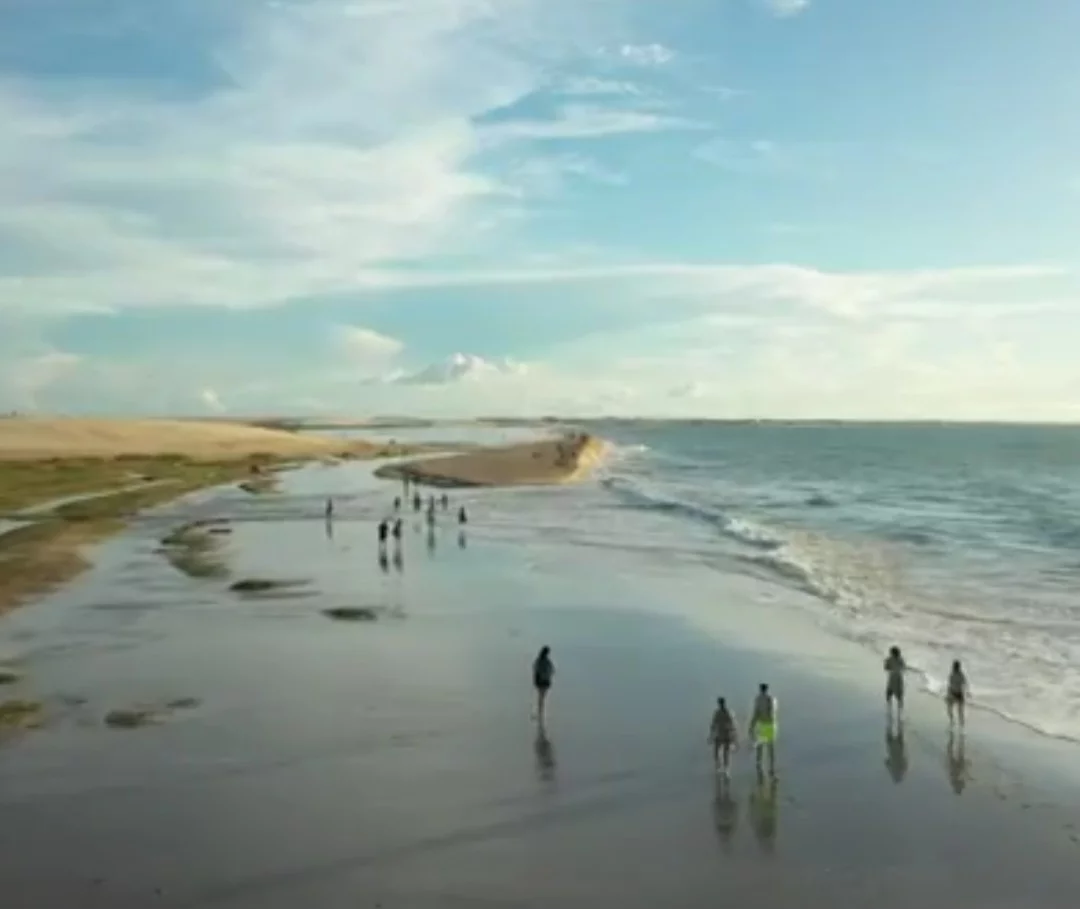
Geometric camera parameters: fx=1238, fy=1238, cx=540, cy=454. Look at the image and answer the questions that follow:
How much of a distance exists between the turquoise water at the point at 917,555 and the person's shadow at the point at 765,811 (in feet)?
21.4

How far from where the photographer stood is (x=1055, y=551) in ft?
169

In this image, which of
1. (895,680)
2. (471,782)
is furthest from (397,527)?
(471,782)

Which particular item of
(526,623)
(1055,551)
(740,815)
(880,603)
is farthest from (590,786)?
(1055,551)

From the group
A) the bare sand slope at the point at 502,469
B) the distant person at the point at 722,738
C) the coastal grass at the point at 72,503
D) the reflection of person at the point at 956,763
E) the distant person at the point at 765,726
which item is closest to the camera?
the distant person at the point at 722,738

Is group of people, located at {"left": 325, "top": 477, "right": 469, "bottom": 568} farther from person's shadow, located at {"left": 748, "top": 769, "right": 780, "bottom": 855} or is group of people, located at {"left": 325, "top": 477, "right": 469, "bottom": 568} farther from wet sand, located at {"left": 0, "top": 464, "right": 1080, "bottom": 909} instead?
person's shadow, located at {"left": 748, "top": 769, "right": 780, "bottom": 855}

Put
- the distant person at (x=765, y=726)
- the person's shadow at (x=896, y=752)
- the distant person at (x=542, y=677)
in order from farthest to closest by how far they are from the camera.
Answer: the distant person at (x=542, y=677)
the person's shadow at (x=896, y=752)
the distant person at (x=765, y=726)

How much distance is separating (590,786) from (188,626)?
15799 mm

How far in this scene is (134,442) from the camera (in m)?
140

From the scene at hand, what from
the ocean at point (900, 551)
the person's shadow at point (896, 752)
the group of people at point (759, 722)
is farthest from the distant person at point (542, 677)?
the ocean at point (900, 551)

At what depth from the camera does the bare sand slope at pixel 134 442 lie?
4803 inches

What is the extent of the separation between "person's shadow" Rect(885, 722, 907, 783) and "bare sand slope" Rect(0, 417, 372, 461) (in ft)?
318

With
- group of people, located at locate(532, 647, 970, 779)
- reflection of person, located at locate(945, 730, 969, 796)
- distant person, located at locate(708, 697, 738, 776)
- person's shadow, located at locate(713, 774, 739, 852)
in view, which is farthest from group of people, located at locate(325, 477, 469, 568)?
person's shadow, located at locate(713, 774, 739, 852)

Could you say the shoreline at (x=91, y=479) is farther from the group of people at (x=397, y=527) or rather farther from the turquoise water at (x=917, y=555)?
the turquoise water at (x=917, y=555)

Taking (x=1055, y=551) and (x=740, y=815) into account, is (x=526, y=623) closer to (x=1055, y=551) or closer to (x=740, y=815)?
(x=740, y=815)
